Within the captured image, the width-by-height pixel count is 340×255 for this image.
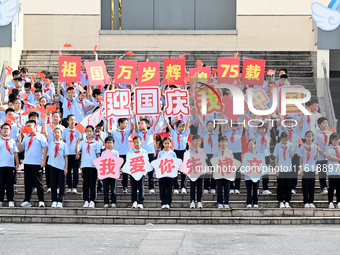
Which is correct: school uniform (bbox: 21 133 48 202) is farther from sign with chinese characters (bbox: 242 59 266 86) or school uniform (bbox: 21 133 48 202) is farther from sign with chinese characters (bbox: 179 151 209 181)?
sign with chinese characters (bbox: 242 59 266 86)

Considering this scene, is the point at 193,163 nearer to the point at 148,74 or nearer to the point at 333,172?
the point at 333,172

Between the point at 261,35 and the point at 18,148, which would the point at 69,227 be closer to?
the point at 18,148

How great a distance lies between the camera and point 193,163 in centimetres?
1816

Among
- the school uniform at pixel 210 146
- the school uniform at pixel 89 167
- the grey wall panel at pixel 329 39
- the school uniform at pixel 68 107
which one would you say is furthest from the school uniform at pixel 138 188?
the grey wall panel at pixel 329 39

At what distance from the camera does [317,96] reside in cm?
2517

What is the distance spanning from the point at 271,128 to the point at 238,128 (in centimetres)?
149

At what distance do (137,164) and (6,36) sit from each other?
33.1ft

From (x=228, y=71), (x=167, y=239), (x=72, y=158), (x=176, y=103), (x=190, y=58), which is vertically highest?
(x=190, y=58)

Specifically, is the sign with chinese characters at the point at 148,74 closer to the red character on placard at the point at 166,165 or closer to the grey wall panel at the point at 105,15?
the red character on placard at the point at 166,165

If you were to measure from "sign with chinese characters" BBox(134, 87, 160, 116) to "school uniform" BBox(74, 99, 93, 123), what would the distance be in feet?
4.72

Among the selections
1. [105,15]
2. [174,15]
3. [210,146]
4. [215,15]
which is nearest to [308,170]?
[210,146]

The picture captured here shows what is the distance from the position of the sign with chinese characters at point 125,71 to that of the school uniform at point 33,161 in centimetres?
310

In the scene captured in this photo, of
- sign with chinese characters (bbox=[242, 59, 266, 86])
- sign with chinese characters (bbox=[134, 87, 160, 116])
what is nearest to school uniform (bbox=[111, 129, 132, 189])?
sign with chinese characters (bbox=[134, 87, 160, 116])

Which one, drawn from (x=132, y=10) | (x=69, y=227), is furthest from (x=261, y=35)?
(x=69, y=227)
